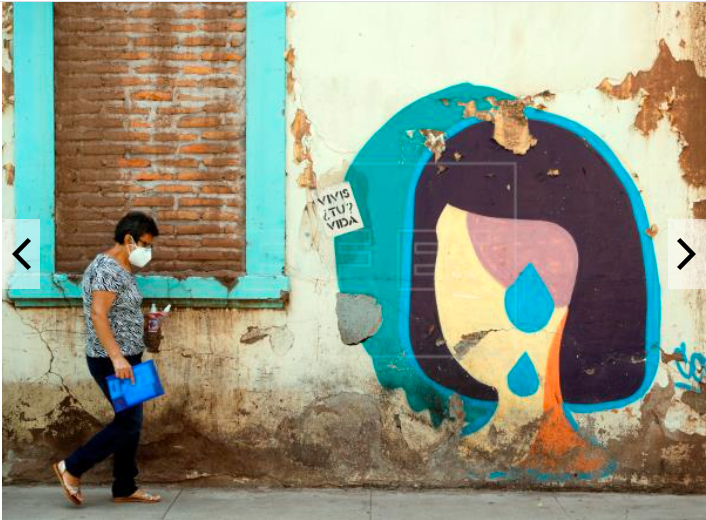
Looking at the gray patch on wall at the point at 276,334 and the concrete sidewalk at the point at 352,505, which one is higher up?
the gray patch on wall at the point at 276,334

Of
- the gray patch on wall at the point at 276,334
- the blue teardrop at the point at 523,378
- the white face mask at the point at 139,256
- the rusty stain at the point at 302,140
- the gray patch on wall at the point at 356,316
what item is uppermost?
the rusty stain at the point at 302,140

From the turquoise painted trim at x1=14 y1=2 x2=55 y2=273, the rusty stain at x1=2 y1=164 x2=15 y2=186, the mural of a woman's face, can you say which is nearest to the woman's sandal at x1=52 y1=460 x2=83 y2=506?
the turquoise painted trim at x1=14 y1=2 x2=55 y2=273

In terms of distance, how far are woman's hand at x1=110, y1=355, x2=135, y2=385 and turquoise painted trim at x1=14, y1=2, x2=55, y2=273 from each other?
121 cm

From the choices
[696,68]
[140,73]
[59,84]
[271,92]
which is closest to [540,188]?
[696,68]

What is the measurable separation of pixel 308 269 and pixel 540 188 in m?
1.50

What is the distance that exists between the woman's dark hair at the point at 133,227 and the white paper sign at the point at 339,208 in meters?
1.05

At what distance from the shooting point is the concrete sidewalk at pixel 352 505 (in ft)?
16.2

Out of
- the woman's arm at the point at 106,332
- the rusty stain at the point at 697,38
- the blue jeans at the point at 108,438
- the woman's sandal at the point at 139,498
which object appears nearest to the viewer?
the woman's arm at the point at 106,332

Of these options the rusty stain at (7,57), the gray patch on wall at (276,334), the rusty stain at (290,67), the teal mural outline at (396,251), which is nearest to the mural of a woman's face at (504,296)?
the teal mural outline at (396,251)

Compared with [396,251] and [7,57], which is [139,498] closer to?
[396,251]

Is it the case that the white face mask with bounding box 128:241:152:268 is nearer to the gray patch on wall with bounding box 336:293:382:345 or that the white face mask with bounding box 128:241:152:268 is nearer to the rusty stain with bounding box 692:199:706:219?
the gray patch on wall with bounding box 336:293:382:345

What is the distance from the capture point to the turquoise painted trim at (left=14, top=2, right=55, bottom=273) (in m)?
5.39

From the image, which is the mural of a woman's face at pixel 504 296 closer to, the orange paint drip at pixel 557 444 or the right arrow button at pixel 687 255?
the orange paint drip at pixel 557 444

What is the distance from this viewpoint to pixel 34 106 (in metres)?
5.39
